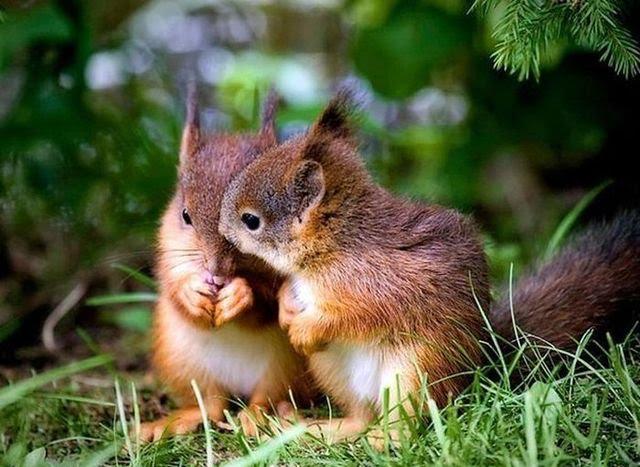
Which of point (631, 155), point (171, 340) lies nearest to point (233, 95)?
point (631, 155)

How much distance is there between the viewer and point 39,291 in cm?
420

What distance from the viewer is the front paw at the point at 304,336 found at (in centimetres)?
243

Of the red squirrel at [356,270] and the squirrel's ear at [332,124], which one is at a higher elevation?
the squirrel's ear at [332,124]

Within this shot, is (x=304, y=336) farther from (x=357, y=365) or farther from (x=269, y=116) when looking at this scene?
(x=269, y=116)

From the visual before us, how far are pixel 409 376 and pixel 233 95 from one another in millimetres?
4008

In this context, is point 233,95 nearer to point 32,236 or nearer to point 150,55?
point 150,55

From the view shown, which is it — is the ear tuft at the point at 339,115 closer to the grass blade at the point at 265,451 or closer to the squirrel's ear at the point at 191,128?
the squirrel's ear at the point at 191,128

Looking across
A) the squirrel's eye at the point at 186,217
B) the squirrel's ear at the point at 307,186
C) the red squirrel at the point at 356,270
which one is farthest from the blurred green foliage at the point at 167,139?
the squirrel's ear at the point at 307,186

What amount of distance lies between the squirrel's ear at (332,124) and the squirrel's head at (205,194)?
241 mm

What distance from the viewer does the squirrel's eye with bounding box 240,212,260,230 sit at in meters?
2.49

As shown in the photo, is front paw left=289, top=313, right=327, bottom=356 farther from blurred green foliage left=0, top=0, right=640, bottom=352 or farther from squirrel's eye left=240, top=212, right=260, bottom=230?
blurred green foliage left=0, top=0, right=640, bottom=352

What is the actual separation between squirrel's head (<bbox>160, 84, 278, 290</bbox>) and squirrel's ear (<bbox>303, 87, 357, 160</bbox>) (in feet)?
0.79

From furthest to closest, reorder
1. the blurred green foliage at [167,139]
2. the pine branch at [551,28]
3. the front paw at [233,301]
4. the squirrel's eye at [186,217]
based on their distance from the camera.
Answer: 1. the blurred green foliage at [167,139]
2. the squirrel's eye at [186,217]
3. the front paw at [233,301]
4. the pine branch at [551,28]

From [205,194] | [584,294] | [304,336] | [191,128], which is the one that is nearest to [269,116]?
[191,128]
